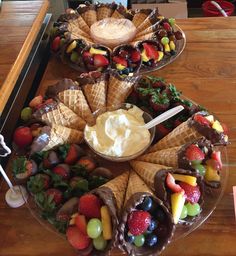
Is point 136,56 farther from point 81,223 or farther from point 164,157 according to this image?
point 81,223

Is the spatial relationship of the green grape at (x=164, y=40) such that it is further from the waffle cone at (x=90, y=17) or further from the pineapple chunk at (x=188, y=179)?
the pineapple chunk at (x=188, y=179)

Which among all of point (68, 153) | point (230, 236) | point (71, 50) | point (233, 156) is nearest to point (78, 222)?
point (68, 153)

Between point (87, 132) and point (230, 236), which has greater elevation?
point (87, 132)

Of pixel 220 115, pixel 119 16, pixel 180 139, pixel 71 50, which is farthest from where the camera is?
pixel 119 16

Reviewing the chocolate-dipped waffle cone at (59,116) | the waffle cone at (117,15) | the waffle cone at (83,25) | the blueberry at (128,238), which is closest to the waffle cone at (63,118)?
the chocolate-dipped waffle cone at (59,116)

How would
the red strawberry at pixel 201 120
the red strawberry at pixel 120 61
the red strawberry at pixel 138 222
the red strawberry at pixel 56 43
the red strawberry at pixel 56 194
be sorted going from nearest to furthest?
the red strawberry at pixel 138 222 < the red strawberry at pixel 56 194 < the red strawberry at pixel 201 120 < the red strawberry at pixel 120 61 < the red strawberry at pixel 56 43

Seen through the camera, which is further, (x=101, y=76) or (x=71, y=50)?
(x=71, y=50)

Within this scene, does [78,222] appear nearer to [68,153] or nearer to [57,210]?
[57,210]
